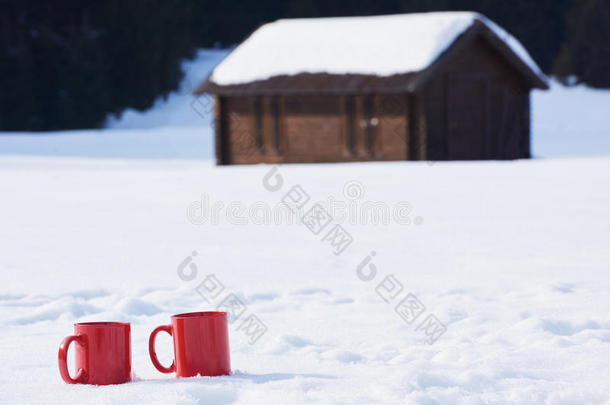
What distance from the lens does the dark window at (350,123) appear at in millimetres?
23797

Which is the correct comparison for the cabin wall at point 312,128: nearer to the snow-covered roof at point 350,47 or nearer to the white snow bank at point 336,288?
the snow-covered roof at point 350,47

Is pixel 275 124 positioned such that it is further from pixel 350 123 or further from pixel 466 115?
pixel 466 115

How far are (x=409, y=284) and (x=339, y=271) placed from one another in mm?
943

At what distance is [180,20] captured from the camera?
5028 centimetres

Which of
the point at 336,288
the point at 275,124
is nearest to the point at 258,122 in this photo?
the point at 275,124

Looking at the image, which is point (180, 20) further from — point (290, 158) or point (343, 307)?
point (343, 307)

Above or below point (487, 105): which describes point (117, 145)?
below

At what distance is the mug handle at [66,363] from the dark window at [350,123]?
1935 centimetres

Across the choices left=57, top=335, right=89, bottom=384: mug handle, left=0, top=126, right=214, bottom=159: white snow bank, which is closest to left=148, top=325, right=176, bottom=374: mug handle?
left=57, top=335, right=89, bottom=384: mug handle

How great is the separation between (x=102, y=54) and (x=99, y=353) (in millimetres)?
41484

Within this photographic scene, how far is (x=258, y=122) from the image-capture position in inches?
983

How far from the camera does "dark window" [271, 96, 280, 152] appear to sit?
24.5m

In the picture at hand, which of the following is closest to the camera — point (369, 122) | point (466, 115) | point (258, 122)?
point (369, 122)

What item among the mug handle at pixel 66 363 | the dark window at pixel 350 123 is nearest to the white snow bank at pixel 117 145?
the dark window at pixel 350 123
